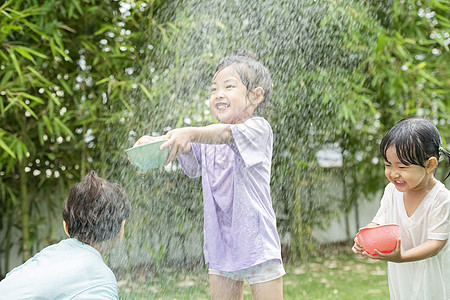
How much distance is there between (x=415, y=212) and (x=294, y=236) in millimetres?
3379

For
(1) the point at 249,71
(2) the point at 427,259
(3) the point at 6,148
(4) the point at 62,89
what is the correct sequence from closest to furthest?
(2) the point at 427,259 < (1) the point at 249,71 < (3) the point at 6,148 < (4) the point at 62,89

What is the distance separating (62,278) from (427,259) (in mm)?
1207

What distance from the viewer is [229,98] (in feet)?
7.15

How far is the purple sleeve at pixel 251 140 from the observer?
2.03 metres

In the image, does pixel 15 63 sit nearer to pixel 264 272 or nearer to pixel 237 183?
pixel 237 183

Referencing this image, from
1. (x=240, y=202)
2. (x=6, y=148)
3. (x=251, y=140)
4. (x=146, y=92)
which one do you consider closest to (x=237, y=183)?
(x=240, y=202)

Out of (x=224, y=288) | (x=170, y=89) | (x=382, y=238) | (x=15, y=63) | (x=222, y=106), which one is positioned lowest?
(x=224, y=288)

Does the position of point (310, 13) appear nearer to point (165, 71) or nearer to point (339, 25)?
point (339, 25)

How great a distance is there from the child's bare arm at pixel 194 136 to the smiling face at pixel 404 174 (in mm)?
564

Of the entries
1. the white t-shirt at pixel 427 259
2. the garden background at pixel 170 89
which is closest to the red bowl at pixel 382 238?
the white t-shirt at pixel 427 259

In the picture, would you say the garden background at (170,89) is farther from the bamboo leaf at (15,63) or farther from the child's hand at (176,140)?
the child's hand at (176,140)

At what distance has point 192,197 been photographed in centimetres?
475

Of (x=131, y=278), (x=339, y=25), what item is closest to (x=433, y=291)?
(x=339, y=25)

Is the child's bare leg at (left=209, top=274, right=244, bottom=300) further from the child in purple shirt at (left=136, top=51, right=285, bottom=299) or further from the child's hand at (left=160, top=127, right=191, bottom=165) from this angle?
the child's hand at (left=160, top=127, right=191, bottom=165)
